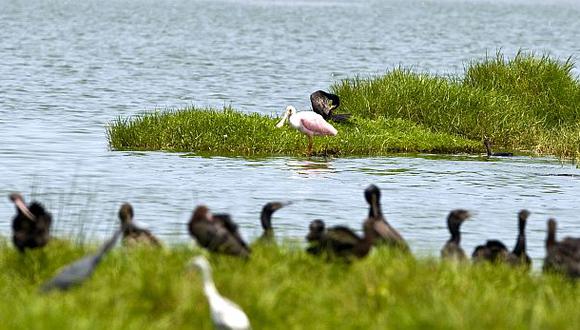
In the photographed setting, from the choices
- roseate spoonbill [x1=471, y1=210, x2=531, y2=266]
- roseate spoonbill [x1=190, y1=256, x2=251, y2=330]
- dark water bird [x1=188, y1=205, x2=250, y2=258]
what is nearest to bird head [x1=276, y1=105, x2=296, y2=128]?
roseate spoonbill [x1=471, y1=210, x2=531, y2=266]

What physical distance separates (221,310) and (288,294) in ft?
5.53

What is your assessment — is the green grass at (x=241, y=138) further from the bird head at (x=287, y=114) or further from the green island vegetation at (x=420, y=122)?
the bird head at (x=287, y=114)

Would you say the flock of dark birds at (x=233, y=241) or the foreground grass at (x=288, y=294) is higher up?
the flock of dark birds at (x=233, y=241)

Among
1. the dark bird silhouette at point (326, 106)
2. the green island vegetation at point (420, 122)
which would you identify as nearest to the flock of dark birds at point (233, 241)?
the green island vegetation at point (420, 122)

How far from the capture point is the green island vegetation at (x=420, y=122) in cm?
2986

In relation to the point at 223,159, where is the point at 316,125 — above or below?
above

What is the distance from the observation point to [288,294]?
12.5 meters

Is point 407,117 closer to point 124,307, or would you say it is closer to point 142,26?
point 124,307

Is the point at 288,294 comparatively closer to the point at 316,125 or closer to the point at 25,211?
the point at 25,211

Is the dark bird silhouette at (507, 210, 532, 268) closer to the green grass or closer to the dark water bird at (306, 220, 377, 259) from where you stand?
the dark water bird at (306, 220, 377, 259)

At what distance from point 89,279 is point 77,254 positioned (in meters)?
1.32

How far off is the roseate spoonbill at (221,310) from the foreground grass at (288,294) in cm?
62

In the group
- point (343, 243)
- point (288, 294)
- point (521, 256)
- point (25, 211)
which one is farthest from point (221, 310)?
point (521, 256)

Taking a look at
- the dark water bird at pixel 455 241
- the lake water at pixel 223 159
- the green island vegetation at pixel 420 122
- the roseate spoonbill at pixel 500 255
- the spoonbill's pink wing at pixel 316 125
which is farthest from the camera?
the green island vegetation at pixel 420 122
